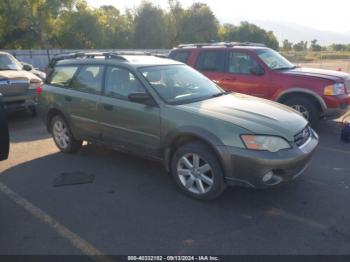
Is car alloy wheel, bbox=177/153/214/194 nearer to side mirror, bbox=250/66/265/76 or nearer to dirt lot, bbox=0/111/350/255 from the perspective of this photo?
dirt lot, bbox=0/111/350/255

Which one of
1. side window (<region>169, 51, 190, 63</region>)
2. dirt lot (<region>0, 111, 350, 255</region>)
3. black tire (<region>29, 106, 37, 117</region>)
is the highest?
side window (<region>169, 51, 190, 63</region>)

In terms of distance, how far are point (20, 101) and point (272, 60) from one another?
594cm

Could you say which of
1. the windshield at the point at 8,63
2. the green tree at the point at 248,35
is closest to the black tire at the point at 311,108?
the windshield at the point at 8,63

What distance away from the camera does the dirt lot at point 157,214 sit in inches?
129

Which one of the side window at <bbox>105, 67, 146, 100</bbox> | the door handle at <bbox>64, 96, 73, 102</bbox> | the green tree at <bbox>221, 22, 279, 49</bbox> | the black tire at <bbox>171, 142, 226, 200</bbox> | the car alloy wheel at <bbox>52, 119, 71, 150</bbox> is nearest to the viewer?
the black tire at <bbox>171, 142, 226, 200</bbox>

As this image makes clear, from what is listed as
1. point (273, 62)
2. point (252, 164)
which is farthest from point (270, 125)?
point (273, 62)

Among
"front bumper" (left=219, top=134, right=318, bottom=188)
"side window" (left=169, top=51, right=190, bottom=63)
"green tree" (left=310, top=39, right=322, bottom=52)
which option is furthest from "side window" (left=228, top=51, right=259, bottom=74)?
"green tree" (left=310, top=39, right=322, bottom=52)

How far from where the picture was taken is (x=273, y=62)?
7684mm

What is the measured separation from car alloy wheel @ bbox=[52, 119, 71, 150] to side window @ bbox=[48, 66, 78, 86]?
2.17 feet

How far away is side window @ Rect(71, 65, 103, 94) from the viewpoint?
17.1ft

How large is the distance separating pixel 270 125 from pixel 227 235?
1.32m

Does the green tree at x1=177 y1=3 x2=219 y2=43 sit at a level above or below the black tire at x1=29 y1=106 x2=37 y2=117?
above

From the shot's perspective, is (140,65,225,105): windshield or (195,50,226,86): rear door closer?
(140,65,225,105): windshield

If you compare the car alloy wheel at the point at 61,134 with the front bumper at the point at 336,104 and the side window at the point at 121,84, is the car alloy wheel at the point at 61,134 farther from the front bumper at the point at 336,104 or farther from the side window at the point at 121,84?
the front bumper at the point at 336,104
